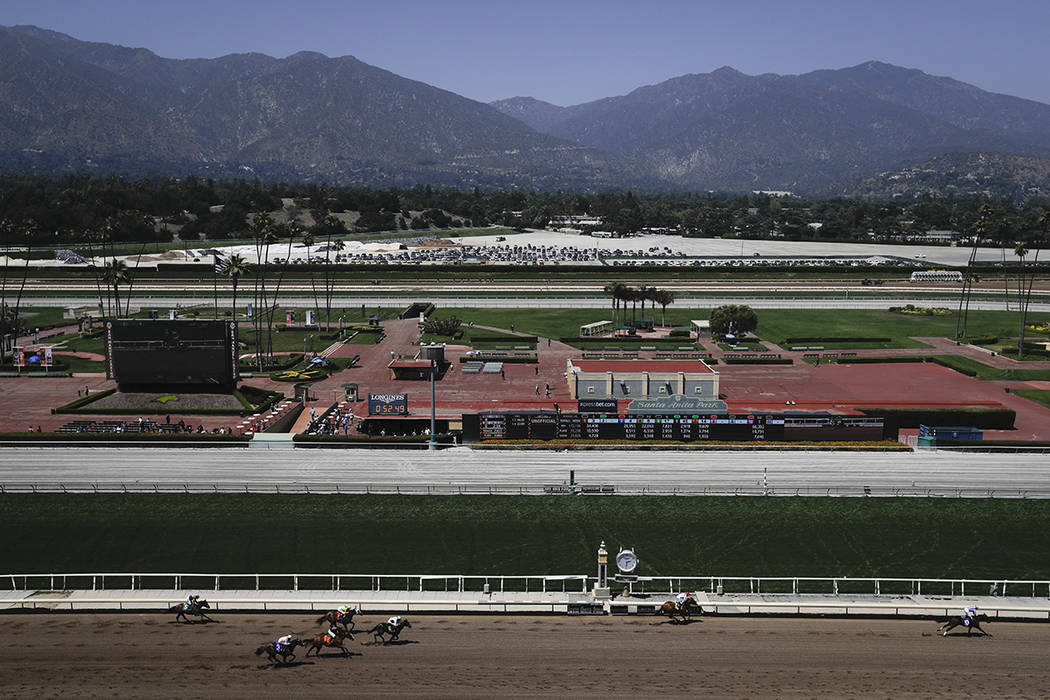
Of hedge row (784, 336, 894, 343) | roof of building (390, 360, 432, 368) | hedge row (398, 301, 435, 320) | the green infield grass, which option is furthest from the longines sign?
hedge row (398, 301, 435, 320)

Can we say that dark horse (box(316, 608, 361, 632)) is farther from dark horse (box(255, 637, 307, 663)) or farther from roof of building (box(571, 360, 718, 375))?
roof of building (box(571, 360, 718, 375))

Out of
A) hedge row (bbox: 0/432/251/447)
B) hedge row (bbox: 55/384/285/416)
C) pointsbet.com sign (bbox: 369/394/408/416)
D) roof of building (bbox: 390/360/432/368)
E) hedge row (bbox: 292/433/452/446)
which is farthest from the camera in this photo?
roof of building (bbox: 390/360/432/368)

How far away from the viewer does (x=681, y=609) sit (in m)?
35.7

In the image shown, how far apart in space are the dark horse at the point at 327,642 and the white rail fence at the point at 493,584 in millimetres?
5909

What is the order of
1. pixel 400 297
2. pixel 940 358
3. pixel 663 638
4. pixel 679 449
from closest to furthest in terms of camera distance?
pixel 663 638, pixel 679 449, pixel 940 358, pixel 400 297

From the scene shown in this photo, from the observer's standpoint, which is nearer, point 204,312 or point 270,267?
point 204,312

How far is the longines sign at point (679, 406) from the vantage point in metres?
66.1

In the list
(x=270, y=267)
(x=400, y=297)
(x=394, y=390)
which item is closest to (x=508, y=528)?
(x=394, y=390)

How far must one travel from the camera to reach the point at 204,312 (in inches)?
4970

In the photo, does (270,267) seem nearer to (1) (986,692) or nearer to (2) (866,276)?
(2) (866,276)

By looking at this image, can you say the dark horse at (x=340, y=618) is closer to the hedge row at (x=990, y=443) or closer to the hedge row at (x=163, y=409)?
the hedge row at (x=163, y=409)

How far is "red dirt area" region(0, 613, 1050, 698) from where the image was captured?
30.2m

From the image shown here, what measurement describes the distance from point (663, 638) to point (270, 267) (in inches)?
6150

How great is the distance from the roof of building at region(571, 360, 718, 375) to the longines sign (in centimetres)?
1154
